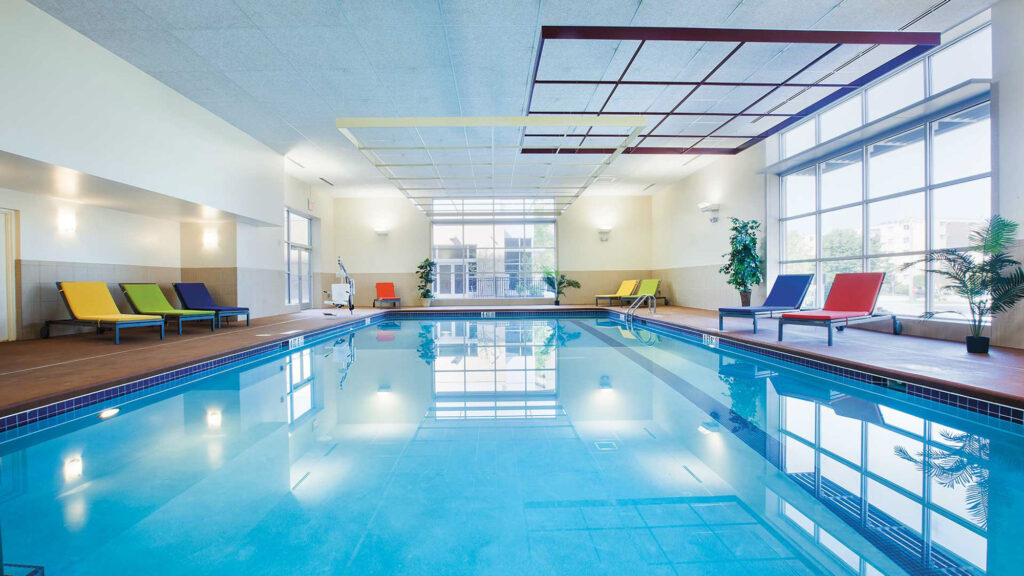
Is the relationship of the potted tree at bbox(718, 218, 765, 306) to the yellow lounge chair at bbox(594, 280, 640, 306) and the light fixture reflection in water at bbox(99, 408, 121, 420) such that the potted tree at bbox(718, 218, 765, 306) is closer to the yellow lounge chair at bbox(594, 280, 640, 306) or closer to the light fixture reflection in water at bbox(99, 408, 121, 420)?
the yellow lounge chair at bbox(594, 280, 640, 306)

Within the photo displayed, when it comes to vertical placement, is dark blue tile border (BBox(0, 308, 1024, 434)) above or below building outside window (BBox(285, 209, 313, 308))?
below

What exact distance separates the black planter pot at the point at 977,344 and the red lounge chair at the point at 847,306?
757 mm

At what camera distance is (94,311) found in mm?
5867

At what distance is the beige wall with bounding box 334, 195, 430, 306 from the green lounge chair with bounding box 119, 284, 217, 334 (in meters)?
6.01

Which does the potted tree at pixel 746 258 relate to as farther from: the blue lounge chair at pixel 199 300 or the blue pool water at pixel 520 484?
the blue lounge chair at pixel 199 300

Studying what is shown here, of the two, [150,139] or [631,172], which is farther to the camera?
[631,172]

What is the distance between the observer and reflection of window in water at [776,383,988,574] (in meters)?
1.53

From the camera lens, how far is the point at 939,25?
455 centimetres

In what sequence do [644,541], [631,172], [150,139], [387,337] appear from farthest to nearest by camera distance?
[631,172] → [387,337] → [150,139] → [644,541]

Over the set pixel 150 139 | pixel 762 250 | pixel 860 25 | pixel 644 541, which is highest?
pixel 860 25

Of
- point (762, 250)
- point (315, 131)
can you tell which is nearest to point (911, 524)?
point (762, 250)

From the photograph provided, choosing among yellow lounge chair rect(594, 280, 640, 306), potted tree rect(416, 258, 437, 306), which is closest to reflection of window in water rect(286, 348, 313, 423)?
potted tree rect(416, 258, 437, 306)

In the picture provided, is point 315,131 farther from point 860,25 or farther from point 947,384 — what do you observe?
point 947,384

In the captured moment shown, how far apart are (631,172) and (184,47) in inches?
327
